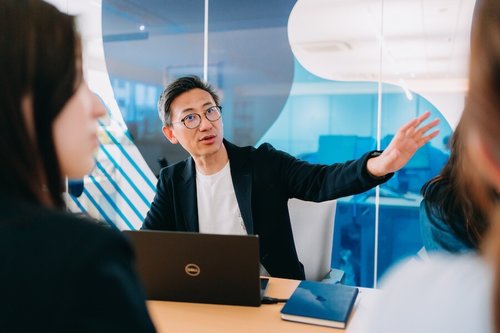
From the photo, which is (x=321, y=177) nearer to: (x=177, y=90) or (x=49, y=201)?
(x=177, y=90)

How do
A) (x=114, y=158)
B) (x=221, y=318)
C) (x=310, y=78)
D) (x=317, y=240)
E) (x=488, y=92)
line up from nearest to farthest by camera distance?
(x=488, y=92) < (x=221, y=318) < (x=317, y=240) < (x=310, y=78) < (x=114, y=158)

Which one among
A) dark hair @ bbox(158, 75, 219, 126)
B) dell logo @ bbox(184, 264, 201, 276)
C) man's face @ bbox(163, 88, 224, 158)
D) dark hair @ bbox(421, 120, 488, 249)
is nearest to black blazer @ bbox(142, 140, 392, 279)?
man's face @ bbox(163, 88, 224, 158)

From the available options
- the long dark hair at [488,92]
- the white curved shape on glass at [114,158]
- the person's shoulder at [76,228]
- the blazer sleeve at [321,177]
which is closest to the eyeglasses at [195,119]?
the blazer sleeve at [321,177]

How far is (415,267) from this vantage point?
61 centimetres

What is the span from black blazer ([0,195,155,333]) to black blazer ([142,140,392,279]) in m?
1.51

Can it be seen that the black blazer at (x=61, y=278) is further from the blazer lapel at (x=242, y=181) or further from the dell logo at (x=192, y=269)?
the blazer lapel at (x=242, y=181)

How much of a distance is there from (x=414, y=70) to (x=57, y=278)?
319 centimetres

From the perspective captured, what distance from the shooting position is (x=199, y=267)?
1420 millimetres

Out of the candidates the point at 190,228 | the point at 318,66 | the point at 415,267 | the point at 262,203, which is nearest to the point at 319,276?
the point at 262,203

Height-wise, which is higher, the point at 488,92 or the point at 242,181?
the point at 488,92

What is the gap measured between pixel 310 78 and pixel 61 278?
10.2 feet

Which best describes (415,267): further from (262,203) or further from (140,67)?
(140,67)

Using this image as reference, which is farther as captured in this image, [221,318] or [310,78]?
[310,78]

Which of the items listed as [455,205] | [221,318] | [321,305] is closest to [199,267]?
[221,318]
